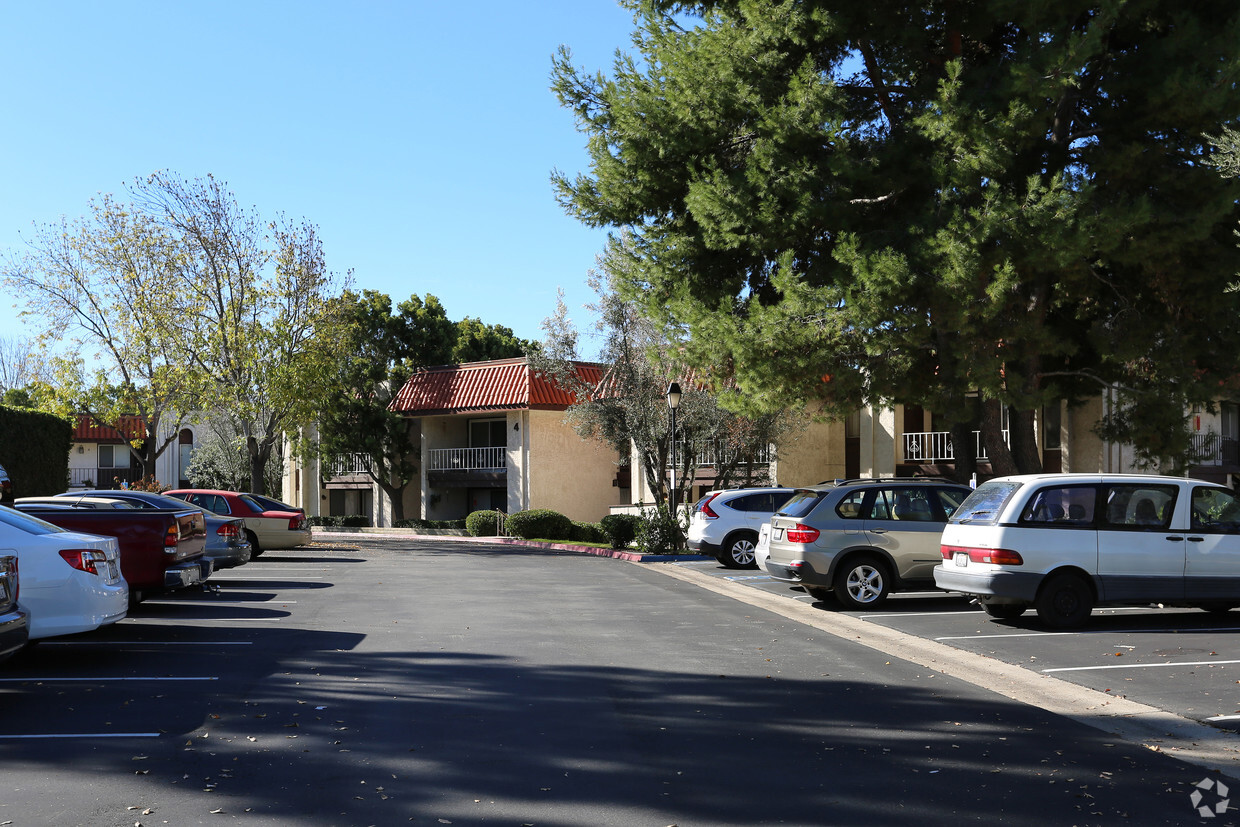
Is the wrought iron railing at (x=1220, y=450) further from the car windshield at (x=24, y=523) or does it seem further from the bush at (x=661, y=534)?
the car windshield at (x=24, y=523)

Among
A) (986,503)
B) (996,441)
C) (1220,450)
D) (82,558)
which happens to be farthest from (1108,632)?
(1220,450)

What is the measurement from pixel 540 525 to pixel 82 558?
27.4m

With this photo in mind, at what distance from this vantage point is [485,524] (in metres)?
40.8

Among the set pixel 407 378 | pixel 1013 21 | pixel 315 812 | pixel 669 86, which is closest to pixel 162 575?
pixel 315 812

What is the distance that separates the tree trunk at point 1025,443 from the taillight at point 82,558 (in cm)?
1592

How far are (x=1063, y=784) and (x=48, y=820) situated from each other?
542 centimetres

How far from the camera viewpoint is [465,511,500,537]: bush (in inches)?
1604

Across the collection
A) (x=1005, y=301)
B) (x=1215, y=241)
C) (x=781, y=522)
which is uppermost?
(x=1215, y=241)

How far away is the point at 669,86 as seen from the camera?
20906mm

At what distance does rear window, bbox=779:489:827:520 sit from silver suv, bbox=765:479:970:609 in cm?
2

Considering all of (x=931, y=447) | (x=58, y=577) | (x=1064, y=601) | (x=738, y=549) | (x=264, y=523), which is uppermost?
(x=931, y=447)

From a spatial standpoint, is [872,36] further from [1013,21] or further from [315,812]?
[315,812]

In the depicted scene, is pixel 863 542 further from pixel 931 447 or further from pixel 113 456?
pixel 113 456

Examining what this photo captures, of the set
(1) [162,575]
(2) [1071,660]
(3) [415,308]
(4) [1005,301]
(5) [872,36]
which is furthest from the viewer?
(3) [415,308]
